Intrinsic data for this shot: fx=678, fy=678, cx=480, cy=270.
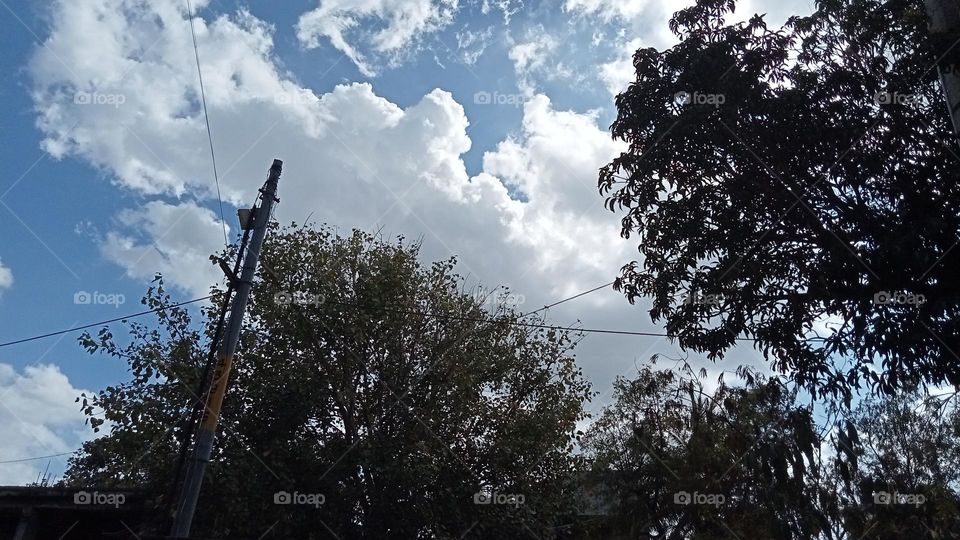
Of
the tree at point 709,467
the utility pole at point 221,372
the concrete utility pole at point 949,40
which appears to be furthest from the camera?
the tree at point 709,467

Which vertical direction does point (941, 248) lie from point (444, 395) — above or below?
below

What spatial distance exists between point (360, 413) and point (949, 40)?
13527 millimetres

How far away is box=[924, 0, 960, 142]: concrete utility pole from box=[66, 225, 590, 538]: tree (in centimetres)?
1098

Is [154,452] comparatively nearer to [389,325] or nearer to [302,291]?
[302,291]

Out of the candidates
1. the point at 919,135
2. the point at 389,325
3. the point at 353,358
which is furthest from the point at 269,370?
the point at 919,135

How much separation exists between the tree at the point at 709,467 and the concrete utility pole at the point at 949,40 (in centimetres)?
1069

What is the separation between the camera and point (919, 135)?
9.71 metres

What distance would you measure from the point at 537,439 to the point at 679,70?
9.55m

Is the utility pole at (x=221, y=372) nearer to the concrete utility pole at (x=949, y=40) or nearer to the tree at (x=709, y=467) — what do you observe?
the concrete utility pole at (x=949, y=40)

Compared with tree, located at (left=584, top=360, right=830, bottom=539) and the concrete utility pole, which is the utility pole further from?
tree, located at (left=584, top=360, right=830, bottom=539)

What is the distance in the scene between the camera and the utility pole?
7.81m

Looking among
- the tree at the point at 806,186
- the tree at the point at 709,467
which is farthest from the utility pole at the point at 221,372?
the tree at the point at 709,467

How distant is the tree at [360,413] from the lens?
1445 centimetres

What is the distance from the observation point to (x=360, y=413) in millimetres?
16547
